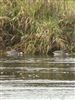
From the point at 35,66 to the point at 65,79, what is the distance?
290 centimetres

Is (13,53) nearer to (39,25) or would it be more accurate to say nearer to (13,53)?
(13,53)

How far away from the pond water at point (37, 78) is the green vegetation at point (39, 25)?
4.31 feet

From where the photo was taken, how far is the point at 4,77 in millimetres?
14430

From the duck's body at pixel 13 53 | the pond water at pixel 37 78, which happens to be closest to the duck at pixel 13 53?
the duck's body at pixel 13 53

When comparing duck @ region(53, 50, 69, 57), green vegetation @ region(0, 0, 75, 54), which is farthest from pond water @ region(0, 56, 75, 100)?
green vegetation @ region(0, 0, 75, 54)

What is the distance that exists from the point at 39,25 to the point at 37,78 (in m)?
7.15

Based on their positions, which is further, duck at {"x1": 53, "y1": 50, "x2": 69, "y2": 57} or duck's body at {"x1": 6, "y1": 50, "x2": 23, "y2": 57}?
duck's body at {"x1": 6, "y1": 50, "x2": 23, "y2": 57}

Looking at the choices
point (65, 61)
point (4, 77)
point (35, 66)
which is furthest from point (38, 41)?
point (4, 77)

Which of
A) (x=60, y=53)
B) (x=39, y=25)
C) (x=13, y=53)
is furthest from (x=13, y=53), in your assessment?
(x=60, y=53)

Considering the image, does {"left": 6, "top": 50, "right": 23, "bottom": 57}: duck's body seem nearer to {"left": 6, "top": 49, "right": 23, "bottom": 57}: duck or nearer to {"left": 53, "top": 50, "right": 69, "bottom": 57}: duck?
{"left": 6, "top": 49, "right": 23, "bottom": 57}: duck

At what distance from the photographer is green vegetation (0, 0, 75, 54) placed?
20.9 metres

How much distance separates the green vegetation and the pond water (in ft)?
4.31

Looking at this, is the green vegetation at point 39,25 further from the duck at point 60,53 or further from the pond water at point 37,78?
the pond water at point 37,78

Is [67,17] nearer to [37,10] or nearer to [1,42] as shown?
[37,10]
